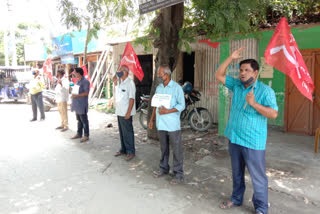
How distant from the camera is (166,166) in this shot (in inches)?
170

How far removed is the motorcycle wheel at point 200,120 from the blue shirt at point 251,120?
15.2ft

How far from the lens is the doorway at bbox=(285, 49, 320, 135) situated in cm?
692

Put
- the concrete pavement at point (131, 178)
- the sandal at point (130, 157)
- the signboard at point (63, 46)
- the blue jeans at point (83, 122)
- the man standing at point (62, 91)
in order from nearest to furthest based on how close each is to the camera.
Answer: the concrete pavement at point (131, 178) → the sandal at point (130, 157) → the blue jeans at point (83, 122) → the man standing at point (62, 91) → the signboard at point (63, 46)

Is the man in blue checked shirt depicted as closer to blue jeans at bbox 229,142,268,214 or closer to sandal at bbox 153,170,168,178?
blue jeans at bbox 229,142,268,214

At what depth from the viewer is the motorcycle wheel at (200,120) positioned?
303 inches

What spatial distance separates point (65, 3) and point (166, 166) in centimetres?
439

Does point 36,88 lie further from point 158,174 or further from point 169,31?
point 158,174

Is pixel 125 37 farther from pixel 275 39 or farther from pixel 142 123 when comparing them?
pixel 275 39

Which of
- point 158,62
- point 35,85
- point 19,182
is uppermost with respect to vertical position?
point 158,62

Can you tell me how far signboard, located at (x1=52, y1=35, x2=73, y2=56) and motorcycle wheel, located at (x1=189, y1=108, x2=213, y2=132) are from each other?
12.8 metres

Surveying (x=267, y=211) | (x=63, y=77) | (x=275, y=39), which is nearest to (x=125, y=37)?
(x=63, y=77)

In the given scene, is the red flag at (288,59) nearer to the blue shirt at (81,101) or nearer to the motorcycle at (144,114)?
the blue shirt at (81,101)

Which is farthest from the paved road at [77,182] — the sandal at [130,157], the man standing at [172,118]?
the man standing at [172,118]

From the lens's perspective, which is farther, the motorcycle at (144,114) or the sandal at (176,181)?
the motorcycle at (144,114)
